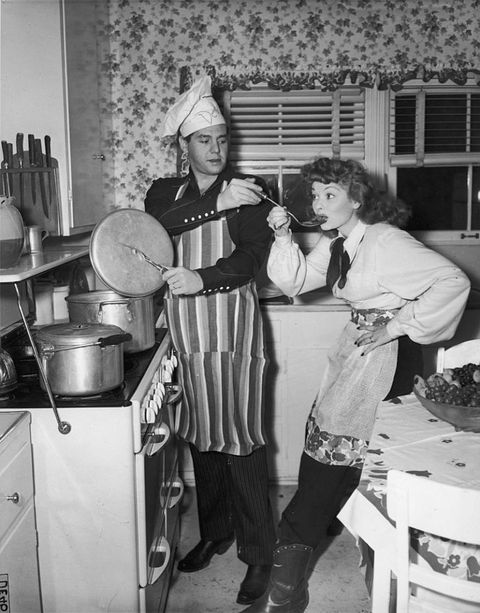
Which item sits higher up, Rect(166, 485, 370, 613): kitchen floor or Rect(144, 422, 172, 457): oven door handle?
Rect(144, 422, 172, 457): oven door handle

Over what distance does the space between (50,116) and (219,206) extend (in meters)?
0.64

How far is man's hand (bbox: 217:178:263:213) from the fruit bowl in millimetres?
831

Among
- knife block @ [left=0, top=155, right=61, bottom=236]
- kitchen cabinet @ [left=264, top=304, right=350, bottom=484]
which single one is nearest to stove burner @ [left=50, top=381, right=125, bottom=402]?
knife block @ [left=0, top=155, right=61, bottom=236]

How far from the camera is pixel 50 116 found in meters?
2.39

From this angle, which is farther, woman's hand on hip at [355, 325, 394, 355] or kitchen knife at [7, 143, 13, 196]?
woman's hand on hip at [355, 325, 394, 355]

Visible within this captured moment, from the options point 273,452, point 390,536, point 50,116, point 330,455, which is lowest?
point 273,452

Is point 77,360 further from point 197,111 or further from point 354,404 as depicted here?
point 197,111

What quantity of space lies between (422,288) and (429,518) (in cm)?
106

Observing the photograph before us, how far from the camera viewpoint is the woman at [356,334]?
2195 millimetres

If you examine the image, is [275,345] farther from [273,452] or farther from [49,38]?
[49,38]

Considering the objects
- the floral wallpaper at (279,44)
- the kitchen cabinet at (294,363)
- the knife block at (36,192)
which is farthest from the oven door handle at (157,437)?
the floral wallpaper at (279,44)

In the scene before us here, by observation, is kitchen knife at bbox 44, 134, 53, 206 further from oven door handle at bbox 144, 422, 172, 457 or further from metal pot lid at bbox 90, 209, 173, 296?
oven door handle at bbox 144, 422, 172, 457

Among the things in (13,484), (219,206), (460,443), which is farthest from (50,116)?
(460,443)

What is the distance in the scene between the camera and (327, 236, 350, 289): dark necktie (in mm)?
2346
